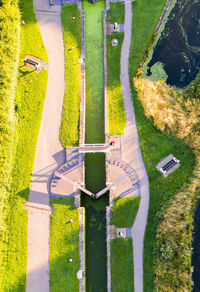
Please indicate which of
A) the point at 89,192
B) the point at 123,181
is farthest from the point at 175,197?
the point at 89,192

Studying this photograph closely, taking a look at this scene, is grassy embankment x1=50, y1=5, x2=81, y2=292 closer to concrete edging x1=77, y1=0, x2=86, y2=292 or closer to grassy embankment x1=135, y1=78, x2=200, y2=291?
concrete edging x1=77, y1=0, x2=86, y2=292

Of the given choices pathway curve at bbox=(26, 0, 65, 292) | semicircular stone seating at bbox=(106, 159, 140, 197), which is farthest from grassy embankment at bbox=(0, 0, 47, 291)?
semicircular stone seating at bbox=(106, 159, 140, 197)

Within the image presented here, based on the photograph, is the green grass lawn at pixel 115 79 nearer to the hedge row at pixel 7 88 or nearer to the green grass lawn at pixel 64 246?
the green grass lawn at pixel 64 246

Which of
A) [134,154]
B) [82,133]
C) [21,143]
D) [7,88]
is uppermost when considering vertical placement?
[7,88]

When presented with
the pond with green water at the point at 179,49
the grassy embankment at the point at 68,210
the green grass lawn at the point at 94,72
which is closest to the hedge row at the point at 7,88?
the grassy embankment at the point at 68,210

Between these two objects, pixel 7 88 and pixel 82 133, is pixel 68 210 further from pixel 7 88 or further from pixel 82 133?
pixel 7 88

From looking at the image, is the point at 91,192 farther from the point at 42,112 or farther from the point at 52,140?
the point at 42,112

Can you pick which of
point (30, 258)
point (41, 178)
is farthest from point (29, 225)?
point (41, 178)
